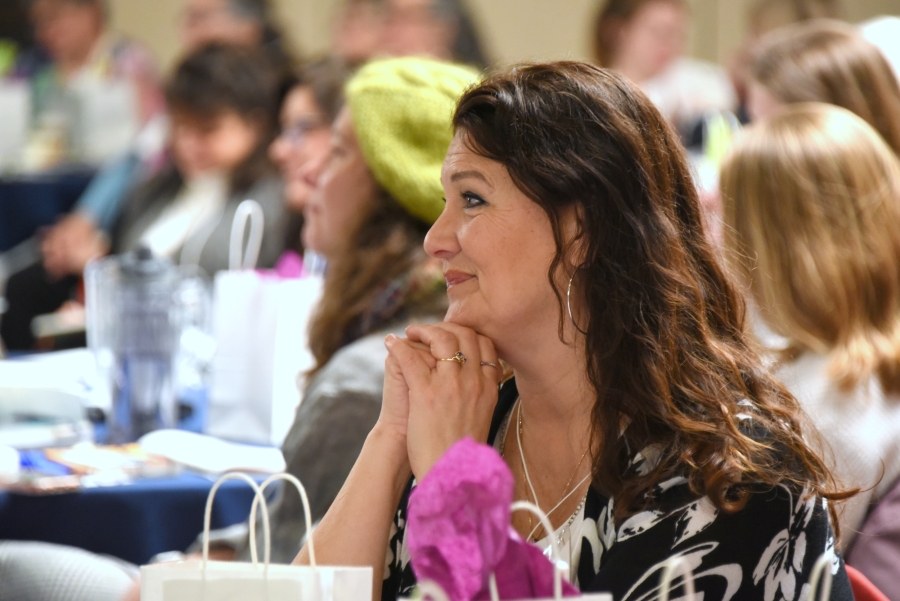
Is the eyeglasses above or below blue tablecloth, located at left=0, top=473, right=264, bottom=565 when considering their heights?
above

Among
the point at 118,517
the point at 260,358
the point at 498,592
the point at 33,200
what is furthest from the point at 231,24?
the point at 498,592

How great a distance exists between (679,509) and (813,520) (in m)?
0.15

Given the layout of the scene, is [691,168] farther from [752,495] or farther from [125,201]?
[125,201]

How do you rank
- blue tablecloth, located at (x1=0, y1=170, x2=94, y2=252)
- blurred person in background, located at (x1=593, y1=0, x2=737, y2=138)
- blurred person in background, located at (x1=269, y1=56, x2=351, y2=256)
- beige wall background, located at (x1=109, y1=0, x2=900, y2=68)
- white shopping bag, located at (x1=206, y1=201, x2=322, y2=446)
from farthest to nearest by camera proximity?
1. beige wall background, located at (x1=109, y1=0, x2=900, y2=68)
2. blurred person in background, located at (x1=593, y1=0, x2=737, y2=138)
3. blue tablecloth, located at (x1=0, y1=170, x2=94, y2=252)
4. blurred person in background, located at (x1=269, y1=56, x2=351, y2=256)
5. white shopping bag, located at (x1=206, y1=201, x2=322, y2=446)

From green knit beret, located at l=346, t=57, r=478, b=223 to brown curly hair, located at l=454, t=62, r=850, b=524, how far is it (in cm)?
71

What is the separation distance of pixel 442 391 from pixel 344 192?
0.84 m

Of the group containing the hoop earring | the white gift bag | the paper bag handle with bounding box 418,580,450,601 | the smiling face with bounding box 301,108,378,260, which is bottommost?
the white gift bag

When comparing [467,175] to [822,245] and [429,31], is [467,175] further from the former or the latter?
[429,31]

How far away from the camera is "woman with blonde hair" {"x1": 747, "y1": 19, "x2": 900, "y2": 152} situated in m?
2.64

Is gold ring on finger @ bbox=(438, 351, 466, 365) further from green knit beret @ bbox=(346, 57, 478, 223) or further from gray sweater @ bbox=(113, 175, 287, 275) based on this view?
gray sweater @ bbox=(113, 175, 287, 275)

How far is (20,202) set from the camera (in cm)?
513

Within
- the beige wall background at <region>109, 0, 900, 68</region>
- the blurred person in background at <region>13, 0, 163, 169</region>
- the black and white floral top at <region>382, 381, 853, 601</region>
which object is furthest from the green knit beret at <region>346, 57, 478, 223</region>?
the beige wall background at <region>109, 0, 900, 68</region>

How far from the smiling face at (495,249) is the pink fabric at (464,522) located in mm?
528

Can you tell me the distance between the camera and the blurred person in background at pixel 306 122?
3.66 m
